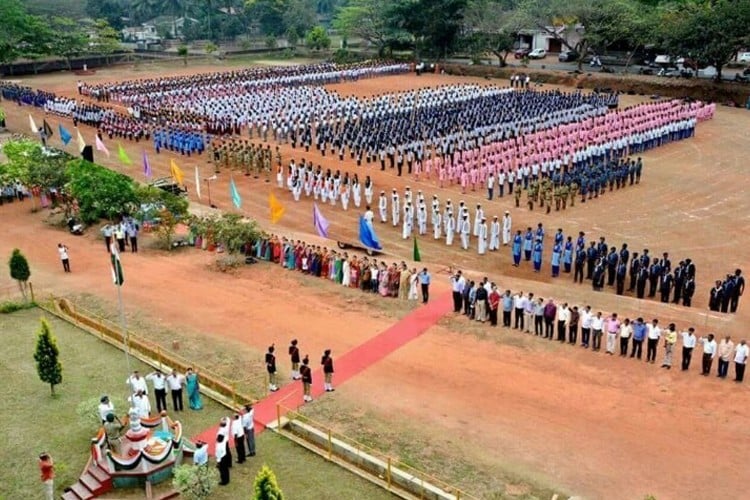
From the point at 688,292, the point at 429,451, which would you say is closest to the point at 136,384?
the point at 429,451

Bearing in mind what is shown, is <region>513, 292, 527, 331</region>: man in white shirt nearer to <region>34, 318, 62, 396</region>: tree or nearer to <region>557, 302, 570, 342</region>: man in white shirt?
<region>557, 302, 570, 342</region>: man in white shirt

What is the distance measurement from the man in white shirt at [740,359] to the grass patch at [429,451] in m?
5.03

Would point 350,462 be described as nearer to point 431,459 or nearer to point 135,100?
point 431,459

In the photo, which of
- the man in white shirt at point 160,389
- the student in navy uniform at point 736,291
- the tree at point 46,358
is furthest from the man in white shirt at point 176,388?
the student in navy uniform at point 736,291

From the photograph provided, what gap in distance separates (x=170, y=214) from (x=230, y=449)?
1267 cm

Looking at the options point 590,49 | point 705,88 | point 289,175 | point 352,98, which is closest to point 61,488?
point 289,175

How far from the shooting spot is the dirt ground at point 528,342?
36.7 ft

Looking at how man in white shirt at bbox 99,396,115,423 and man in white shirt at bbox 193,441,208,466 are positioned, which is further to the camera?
Result: man in white shirt at bbox 99,396,115,423

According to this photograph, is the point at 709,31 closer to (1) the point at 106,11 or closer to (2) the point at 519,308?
(2) the point at 519,308

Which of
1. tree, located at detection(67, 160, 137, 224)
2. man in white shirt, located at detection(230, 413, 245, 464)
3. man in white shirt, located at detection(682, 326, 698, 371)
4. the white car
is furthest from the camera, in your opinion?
the white car

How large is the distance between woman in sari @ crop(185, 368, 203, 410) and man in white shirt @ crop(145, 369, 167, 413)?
373 mm

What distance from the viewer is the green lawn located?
10.5m

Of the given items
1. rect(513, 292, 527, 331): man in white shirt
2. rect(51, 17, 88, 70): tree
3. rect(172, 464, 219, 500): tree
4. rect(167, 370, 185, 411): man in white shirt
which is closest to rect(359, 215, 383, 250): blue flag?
rect(513, 292, 527, 331): man in white shirt

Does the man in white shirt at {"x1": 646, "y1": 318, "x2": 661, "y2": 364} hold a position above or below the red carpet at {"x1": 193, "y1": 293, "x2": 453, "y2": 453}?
above
